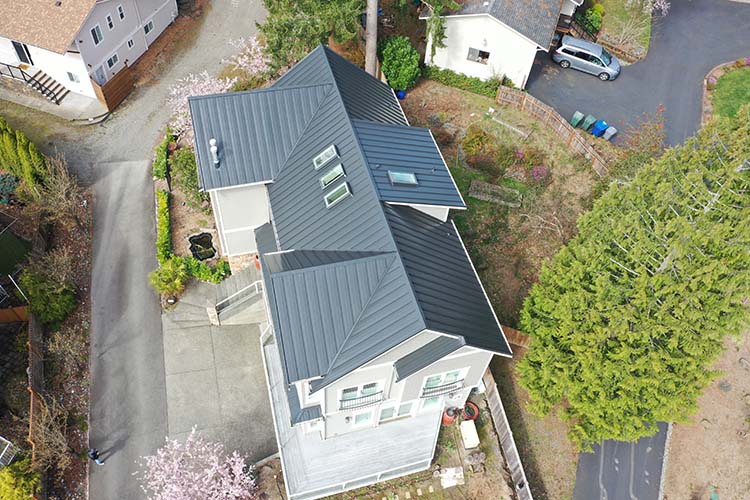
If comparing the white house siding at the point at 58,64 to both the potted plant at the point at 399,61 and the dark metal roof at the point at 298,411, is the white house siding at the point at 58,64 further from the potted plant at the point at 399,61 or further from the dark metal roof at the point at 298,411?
the dark metal roof at the point at 298,411

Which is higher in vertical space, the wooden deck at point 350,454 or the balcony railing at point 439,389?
the balcony railing at point 439,389

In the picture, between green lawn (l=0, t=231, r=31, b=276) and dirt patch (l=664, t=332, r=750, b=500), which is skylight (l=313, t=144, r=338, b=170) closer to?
green lawn (l=0, t=231, r=31, b=276)

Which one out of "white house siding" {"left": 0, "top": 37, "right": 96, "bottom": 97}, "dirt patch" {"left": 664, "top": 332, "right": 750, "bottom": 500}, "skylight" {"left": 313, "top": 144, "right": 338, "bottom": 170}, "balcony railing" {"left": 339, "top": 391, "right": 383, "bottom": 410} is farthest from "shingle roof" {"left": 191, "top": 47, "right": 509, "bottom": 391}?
"white house siding" {"left": 0, "top": 37, "right": 96, "bottom": 97}

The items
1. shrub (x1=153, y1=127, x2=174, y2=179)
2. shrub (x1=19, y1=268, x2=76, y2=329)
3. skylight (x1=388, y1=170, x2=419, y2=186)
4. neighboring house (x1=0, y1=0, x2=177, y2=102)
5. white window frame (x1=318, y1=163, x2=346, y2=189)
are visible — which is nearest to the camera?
skylight (x1=388, y1=170, x2=419, y2=186)

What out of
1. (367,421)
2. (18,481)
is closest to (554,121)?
(367,421)

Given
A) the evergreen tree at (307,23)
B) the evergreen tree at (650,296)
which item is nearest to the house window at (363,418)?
the evergreen tree at (650,296)

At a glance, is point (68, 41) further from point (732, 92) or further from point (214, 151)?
point (732, 92)
